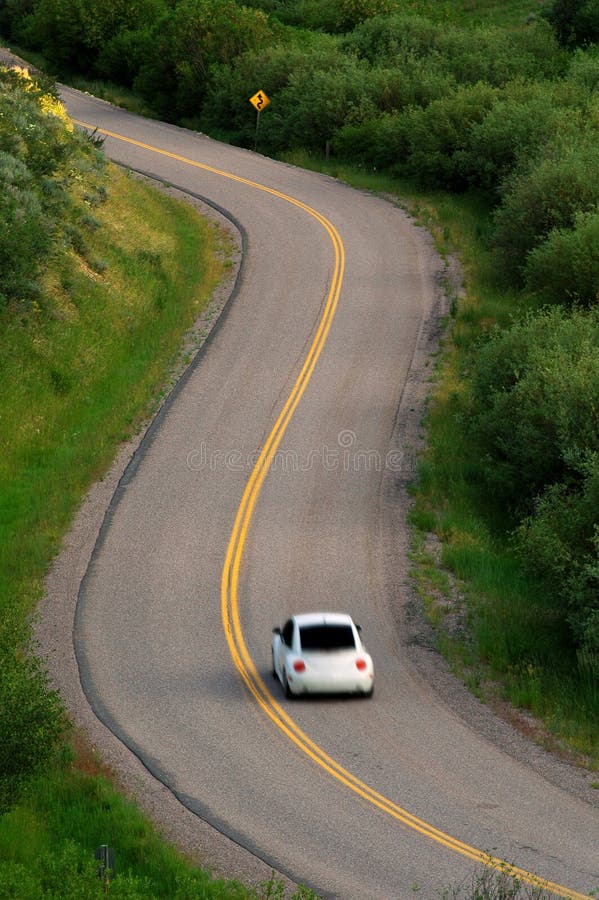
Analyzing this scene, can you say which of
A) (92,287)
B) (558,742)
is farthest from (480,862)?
(92,287)

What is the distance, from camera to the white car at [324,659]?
1858 centimetres

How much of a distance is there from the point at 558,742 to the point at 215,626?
250 inches

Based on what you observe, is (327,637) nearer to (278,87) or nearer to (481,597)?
(481,597)

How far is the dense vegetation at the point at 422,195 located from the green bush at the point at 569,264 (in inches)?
3.2

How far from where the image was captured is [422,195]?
161 ft

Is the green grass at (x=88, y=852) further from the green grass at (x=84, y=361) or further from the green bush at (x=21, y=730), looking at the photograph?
the green grass at (x=84, y=361)

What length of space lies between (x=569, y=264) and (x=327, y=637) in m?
18.6

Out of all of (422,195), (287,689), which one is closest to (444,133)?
(422,195)

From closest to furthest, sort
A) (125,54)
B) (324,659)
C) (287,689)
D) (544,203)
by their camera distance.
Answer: (324,659)
(287,689)
(544,203)
(125,54)

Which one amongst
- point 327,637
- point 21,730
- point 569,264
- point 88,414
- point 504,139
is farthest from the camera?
point 504,139

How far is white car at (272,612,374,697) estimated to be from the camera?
18.6 meters

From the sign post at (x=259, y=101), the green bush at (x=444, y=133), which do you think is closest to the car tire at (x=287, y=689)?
the green bush at (x=444, y=133)

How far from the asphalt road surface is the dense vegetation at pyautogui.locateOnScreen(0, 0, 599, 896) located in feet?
4.45

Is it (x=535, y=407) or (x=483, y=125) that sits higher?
(x=483, y=125)
